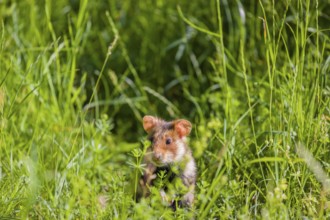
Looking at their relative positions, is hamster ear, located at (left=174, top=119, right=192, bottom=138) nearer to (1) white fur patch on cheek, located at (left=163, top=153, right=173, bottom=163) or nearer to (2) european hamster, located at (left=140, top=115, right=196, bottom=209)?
(2) european hamster, located at (left=140, top=115, right=196, bottom=209)

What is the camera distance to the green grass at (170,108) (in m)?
4.07

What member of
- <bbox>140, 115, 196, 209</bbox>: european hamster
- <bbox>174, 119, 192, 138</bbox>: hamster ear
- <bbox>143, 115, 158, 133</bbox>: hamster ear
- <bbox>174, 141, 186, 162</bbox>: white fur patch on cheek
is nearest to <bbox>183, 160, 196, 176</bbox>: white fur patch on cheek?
<bbox>140, 115, 196, 209</bbox>: european hamster

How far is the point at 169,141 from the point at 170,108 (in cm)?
147

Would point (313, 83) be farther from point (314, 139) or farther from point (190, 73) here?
point (190, 73)

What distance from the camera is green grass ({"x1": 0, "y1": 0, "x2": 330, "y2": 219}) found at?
13.4 ft

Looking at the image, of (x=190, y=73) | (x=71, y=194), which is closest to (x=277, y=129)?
(x=71, y=194)

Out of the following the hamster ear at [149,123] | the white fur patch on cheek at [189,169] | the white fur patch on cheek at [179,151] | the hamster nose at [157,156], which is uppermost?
the hamster ear at [149,123]

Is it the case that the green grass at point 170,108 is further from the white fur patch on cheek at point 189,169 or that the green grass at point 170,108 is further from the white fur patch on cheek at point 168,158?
the white fur patch on cheek at point 168,158

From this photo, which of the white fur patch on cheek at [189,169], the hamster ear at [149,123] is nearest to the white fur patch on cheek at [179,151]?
the white fur patch on cheek at [189,169]

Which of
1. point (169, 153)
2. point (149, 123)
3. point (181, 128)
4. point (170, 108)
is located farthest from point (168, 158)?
point (170, 108)

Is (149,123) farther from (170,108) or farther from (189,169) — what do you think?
(170,108)

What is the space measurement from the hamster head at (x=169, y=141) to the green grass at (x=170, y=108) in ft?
0.33

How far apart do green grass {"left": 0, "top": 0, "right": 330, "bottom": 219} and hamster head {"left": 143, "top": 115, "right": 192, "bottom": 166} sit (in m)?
0.10

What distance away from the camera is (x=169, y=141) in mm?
4703
